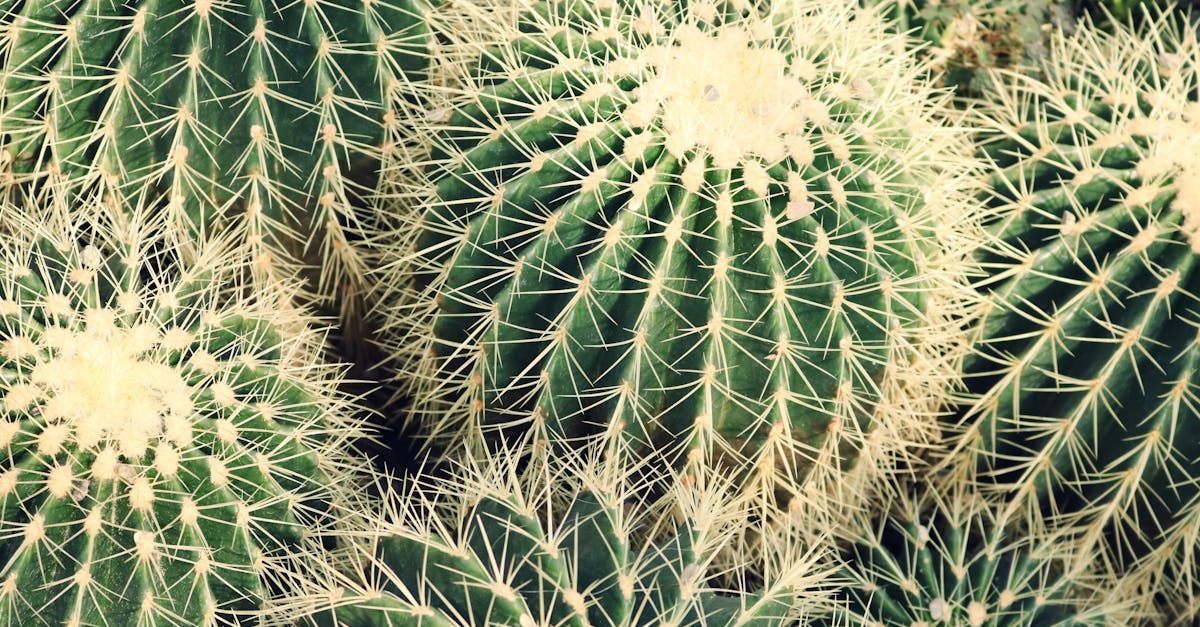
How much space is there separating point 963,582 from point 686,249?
722 millimetres

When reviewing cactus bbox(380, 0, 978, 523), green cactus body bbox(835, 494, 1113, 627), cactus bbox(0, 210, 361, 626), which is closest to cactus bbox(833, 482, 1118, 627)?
green cactus body bbox(835, 494, 1113, 627)

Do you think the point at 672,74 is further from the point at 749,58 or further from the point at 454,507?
the point at 454,507

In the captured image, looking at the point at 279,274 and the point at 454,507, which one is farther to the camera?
the point at 279,274

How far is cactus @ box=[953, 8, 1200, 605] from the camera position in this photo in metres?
1.96

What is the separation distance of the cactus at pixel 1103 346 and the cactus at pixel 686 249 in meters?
0.13

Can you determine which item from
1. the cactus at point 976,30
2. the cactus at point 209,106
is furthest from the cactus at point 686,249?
the cactus at point 976,30

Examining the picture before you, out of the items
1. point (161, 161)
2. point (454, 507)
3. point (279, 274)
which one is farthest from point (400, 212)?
point (454, 507)

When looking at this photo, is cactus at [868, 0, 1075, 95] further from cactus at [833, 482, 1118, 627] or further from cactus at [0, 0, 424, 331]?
cactus at [0, 0, 424, 331]

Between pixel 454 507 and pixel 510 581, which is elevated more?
pixel 510 581

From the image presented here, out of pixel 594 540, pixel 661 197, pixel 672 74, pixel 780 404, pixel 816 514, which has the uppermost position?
pixel 672 74

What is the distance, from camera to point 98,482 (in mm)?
1562

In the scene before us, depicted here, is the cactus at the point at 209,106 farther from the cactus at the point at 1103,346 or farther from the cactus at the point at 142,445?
the cactus at the point at 1103,346

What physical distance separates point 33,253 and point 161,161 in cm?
27

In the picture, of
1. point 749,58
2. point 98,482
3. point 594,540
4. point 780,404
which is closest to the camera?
point 98,482
